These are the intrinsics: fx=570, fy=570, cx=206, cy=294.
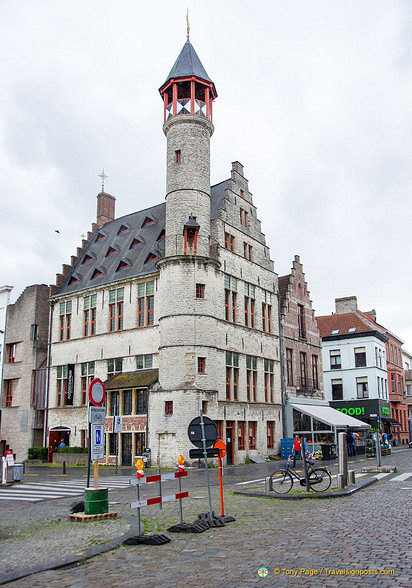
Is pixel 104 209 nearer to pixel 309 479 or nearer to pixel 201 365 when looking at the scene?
pixel 201 365

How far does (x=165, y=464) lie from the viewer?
2844 centimetres

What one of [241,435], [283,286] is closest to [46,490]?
[241,435]

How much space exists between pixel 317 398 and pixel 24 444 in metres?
20.9

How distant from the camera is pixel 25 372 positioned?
3997 centimetres

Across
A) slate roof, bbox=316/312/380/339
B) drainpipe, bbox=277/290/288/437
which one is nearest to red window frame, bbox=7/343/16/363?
drainpipe, bbox=277/290/288/437

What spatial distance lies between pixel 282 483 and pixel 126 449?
17550 millimetres

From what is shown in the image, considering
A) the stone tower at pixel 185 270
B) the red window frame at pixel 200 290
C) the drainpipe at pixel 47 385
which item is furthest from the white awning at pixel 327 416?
the drainpipe at pixel 47 385

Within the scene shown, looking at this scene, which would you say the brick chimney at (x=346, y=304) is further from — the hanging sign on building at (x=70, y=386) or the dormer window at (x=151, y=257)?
the hanging sign on building at (x=70, y=386)

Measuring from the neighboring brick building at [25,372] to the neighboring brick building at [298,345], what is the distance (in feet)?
54.6

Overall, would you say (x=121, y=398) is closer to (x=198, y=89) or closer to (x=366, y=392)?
(x=198, y=89)

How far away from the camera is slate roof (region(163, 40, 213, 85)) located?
33.3 metres

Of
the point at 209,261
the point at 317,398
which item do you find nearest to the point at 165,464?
the point at 209,261

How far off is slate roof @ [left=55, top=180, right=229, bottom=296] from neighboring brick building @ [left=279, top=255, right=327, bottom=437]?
9065mm

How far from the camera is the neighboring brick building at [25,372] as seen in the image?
38.7 meters
